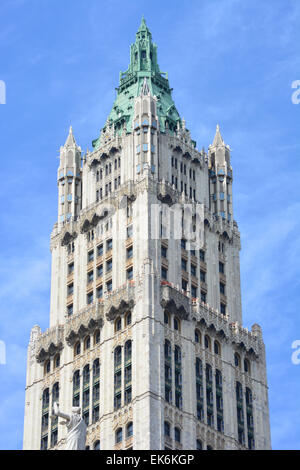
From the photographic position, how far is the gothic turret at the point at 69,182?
191375mm

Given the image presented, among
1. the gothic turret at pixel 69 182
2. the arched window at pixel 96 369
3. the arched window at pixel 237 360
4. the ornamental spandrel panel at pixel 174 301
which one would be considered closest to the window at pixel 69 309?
the arched window at pixel 96 369

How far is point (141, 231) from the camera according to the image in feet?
585

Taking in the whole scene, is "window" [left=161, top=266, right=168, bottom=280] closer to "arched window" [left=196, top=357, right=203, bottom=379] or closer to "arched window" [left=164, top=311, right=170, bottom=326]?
"arched window" [left=164, top=311, right=170, bottom=326]

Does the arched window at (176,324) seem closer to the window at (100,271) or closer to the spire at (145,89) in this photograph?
the window at (100,271)

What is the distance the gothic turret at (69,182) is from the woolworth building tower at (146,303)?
0.59 ft

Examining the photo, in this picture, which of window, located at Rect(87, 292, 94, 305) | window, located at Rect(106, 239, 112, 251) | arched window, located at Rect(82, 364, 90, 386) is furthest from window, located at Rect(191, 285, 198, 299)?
arched window, located at Rect(82, 364, 90, 386)

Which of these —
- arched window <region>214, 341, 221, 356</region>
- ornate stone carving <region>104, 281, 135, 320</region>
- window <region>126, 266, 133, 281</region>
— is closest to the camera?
ornate stone carving <region>104, 281, 135, 320</region>

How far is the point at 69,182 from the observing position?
636 ft

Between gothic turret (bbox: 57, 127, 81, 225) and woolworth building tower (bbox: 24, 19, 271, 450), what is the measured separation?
18 cm

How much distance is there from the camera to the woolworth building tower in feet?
545

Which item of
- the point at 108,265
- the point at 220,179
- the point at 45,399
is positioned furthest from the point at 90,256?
the point at 220,179

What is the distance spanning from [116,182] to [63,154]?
1170 centimetres

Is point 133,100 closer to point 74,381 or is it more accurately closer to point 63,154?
point 63,154
